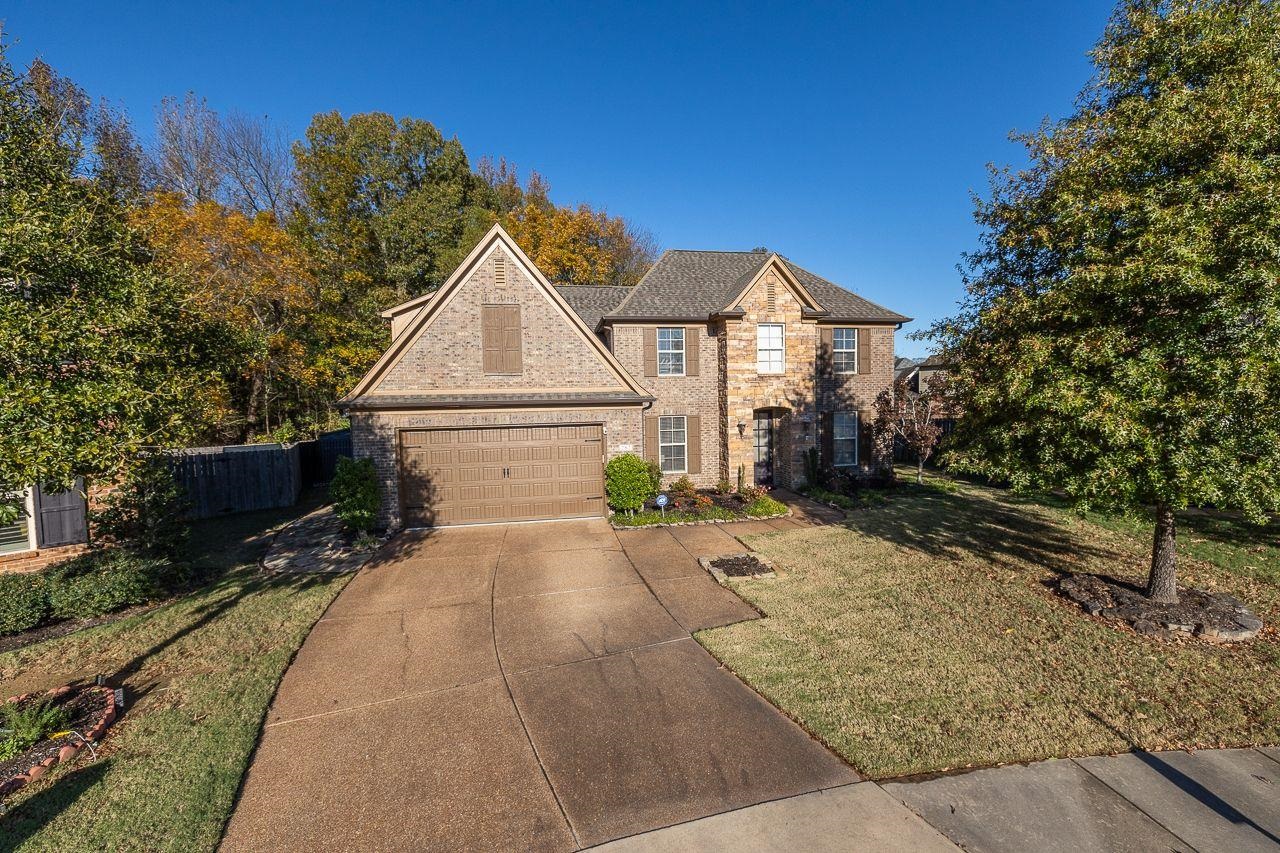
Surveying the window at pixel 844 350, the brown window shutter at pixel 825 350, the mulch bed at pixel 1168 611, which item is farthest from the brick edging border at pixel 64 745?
the window at pixel 844 350

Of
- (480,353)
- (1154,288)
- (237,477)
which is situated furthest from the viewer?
(237,477)

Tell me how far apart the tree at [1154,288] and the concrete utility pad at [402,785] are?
7.20 metres

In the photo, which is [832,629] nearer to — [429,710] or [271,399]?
[429,710]

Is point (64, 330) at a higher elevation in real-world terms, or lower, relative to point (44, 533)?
higher

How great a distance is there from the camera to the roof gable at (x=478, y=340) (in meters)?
12.1

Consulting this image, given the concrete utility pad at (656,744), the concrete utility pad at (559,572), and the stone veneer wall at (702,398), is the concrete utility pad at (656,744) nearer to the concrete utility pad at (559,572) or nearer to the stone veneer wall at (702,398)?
the concrete utility pad at (559,572)

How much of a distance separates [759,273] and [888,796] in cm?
1356

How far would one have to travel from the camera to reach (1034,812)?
3.82 metres

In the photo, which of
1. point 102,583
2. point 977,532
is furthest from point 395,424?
point 977,532

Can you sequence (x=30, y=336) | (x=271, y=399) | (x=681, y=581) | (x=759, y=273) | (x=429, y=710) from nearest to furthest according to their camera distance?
Result: 1. (x=30, y=336)
2. (x=429, y=710)
3. (x=681, y=581)
4. (x=759, y=273)
5. (x=271, y=399)

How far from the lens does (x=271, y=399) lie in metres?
24.0

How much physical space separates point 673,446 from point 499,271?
7281 millimetres

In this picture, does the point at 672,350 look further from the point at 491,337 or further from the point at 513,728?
the point at 513,728

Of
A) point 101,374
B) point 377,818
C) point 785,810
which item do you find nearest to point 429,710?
point 377,818
